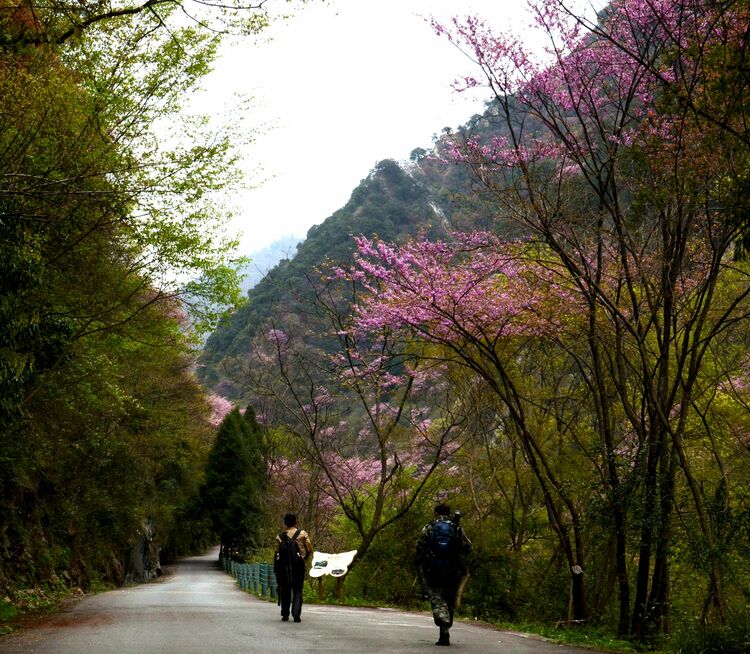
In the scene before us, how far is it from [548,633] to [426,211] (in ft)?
136

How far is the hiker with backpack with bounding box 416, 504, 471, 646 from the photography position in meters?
9.45

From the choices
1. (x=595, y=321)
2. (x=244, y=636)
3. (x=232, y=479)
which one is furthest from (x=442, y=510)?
(x=232, y=479)

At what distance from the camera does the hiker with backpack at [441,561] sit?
945 cm

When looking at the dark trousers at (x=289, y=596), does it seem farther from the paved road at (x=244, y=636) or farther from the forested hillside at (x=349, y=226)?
the forested hillside at (x=349, y=226)

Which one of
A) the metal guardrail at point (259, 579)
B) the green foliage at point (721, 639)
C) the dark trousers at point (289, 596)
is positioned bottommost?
the metal guardrail at point (259, 579)

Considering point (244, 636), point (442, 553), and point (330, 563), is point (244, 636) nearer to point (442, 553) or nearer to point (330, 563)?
point (442, 553)

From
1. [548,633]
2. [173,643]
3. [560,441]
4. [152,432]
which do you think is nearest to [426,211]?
[152,432]

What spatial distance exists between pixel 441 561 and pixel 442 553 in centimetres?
9

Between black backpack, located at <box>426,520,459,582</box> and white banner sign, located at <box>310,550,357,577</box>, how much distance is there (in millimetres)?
8717

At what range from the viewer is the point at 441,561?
9.48 meters

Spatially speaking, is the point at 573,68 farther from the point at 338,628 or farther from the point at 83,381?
the point at 83,381

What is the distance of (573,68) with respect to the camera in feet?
39.0

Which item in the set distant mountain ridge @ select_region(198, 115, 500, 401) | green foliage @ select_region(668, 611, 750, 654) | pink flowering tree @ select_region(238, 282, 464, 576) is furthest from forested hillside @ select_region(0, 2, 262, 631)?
distant mountain ridge @ select_region(198, 115, 500, 401)

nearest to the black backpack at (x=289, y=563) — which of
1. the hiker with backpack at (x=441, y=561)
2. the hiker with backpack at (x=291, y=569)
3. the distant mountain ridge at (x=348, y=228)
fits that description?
the hiker with backpack at (x=291, y=569)
